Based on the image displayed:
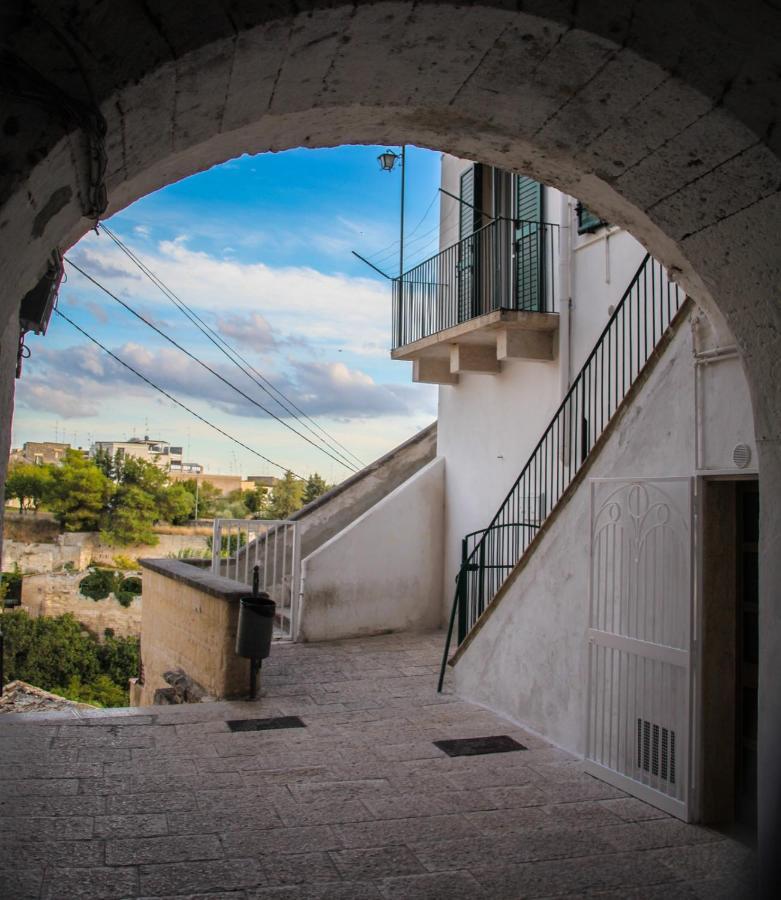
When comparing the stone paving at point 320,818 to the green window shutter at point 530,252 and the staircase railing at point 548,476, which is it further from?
the green window shutter at point 530,252

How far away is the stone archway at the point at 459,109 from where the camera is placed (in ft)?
7.96

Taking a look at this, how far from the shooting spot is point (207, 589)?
8922 mm

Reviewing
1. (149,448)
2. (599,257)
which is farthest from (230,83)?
(149,448)

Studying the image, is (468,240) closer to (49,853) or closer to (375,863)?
(375,863)

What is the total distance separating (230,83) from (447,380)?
10373 mm

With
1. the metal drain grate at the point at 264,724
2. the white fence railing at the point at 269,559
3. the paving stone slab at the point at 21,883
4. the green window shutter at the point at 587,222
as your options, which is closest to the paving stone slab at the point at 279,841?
the paving stone slab at the point at 21,883

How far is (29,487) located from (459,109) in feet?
149

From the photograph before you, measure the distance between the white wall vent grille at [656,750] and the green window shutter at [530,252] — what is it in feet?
20.1

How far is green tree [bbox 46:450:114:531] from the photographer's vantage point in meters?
43.9

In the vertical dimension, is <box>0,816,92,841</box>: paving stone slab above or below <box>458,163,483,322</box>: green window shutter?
below

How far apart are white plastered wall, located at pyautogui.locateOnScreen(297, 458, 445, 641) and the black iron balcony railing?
7.91 feet

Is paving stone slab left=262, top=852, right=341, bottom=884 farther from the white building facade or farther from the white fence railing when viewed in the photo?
the white fence railing

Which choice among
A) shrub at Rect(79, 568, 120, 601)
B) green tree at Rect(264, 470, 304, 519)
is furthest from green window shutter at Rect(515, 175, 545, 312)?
A: green tree at Rect(264, 470, 304, 519)

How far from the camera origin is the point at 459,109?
11.9ft
